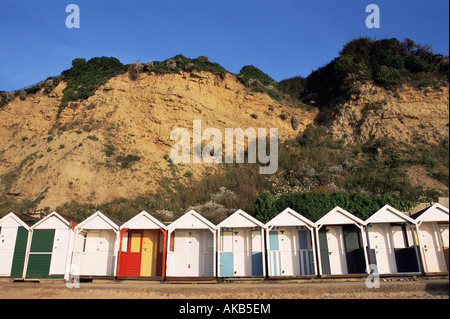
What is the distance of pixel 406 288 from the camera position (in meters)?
13.3

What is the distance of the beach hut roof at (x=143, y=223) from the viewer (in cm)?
1877

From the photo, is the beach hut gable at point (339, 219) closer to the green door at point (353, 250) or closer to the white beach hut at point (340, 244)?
the white beach hut at point (340, 244)

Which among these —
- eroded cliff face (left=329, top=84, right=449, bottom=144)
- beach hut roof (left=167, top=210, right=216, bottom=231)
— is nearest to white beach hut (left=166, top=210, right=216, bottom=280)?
beach hut roof (left=167, top=210, right=216, bottom=231)

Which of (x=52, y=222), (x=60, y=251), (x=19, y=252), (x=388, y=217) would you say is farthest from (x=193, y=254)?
(x=388, y=217)

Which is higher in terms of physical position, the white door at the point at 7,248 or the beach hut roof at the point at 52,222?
the beach hut roof at the point at 52,222

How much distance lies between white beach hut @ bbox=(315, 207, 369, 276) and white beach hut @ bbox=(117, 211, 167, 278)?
811 cm

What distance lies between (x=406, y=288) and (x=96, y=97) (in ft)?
110

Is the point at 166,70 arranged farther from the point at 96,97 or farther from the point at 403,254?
the point at 403,254

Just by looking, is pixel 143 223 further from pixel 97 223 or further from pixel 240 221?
pixel 240 221

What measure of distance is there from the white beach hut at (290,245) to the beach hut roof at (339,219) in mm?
658

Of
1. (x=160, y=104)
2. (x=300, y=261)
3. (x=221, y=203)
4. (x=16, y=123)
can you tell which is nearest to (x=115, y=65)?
(x=160, y=104)

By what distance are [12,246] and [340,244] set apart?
17.1m
